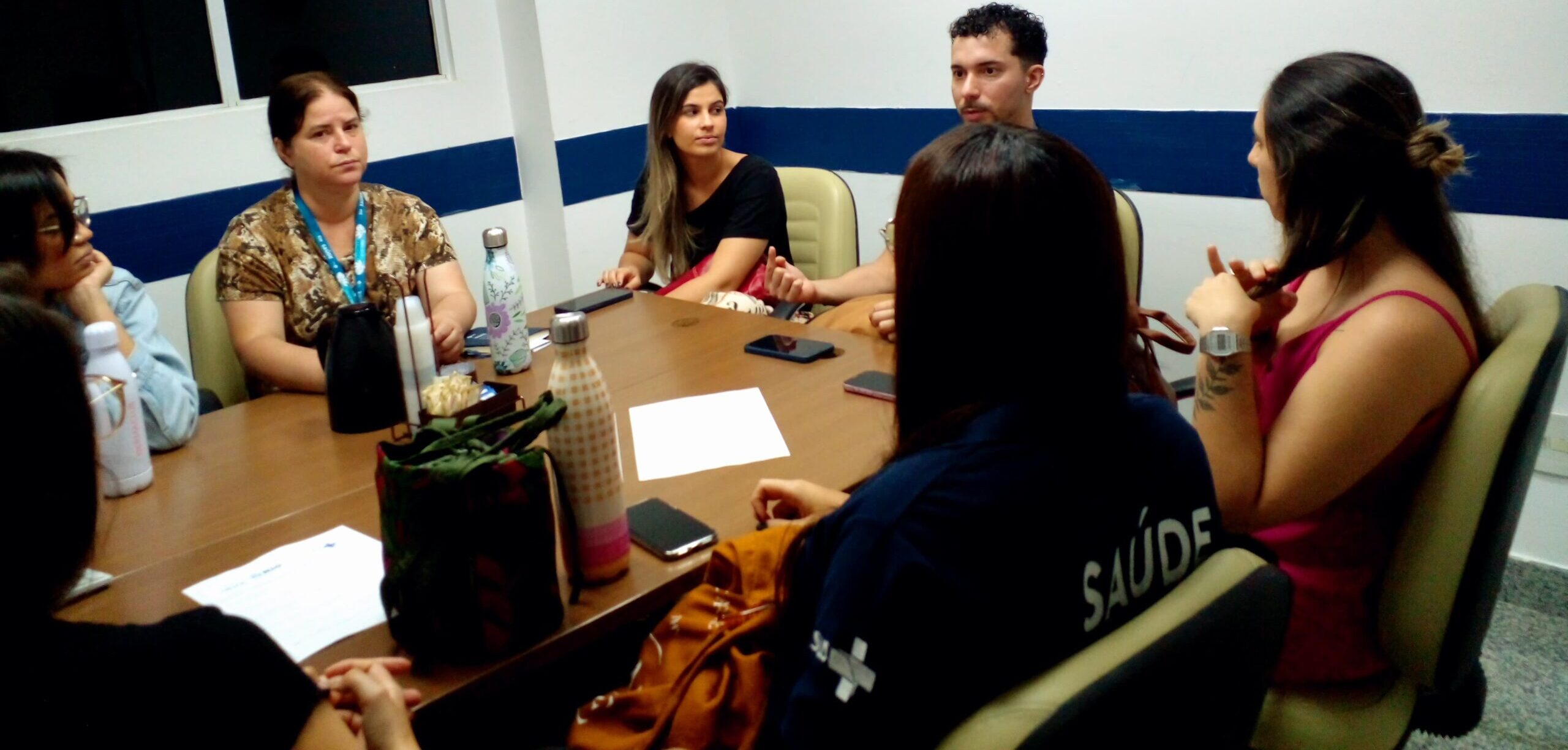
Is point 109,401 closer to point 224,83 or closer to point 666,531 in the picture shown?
point 666,531

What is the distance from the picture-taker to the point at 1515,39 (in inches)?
97.2

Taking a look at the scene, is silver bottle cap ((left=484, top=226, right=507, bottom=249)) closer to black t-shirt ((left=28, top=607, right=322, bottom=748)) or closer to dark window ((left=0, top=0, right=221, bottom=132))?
black t-shirt ((left=28, top=607, right=322, bottom=748))

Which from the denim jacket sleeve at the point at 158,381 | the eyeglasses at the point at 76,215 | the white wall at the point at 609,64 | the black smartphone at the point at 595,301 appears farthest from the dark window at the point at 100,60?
the black smartphone at the point at 595,301

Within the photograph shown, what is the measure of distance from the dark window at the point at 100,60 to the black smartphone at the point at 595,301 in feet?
5.69

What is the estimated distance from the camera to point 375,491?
1.64 meters

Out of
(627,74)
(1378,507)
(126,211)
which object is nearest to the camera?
(1378,507)

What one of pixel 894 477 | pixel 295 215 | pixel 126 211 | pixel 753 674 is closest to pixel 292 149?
pixel 295 215

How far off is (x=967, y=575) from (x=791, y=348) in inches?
50.3

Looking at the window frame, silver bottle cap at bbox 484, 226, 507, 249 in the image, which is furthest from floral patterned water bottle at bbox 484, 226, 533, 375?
the window frame

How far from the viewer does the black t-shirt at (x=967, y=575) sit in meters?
0.87

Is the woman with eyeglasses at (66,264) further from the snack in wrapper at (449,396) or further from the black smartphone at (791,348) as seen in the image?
the black smartphone at (791,348)

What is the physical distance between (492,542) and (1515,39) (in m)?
2.59

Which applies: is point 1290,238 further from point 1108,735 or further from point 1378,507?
point 1108,735

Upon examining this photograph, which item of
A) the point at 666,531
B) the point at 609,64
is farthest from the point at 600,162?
the point at 666,531
